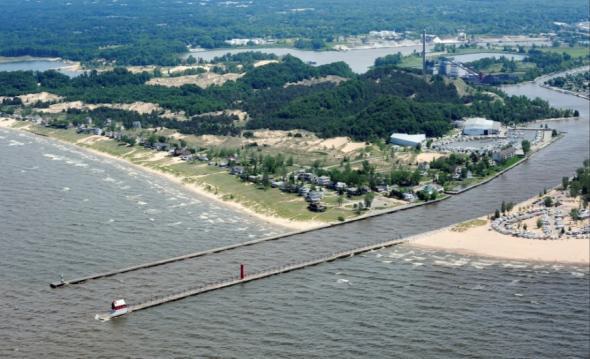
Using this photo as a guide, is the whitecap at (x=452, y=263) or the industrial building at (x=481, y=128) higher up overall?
the industrial building at (x=481, y=128)

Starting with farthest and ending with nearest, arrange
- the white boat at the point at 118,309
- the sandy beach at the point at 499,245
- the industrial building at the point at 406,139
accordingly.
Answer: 1. the industrial building at the point at 406,139
2. the sandy beach at the point at 499,245
3. the white boat at the point at 118,309

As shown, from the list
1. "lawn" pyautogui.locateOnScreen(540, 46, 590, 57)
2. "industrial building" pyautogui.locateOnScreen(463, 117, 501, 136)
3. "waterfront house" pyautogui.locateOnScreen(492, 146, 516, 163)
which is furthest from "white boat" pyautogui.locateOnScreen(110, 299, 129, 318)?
"lawn" pyautogui.locateOnScreen(540, 46, 590, 57)

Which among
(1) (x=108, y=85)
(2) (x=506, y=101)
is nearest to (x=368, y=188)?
(2) (x=506, y=101)

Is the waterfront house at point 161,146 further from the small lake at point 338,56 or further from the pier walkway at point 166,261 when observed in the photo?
the small lake at point 338,56

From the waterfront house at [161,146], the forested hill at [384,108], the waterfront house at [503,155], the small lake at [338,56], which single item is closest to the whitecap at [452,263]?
the waterfront house at [503,155]

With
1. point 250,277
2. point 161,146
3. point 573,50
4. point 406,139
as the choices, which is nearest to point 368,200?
point 250,277

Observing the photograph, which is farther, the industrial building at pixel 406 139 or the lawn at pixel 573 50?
the lawn at pixel 573 50

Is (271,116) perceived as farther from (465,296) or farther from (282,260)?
(465,296)
